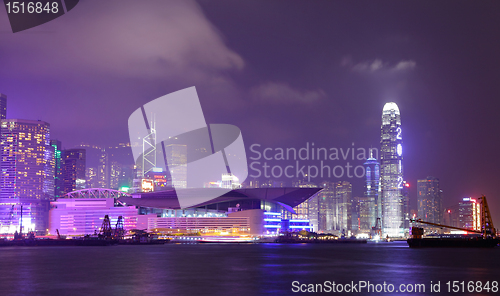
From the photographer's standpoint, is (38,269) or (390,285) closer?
(390,285)

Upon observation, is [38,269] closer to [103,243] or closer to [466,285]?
[466,285]

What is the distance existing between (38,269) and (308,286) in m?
35.4

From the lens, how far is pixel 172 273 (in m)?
59.2

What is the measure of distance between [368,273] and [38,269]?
38576 millimetres

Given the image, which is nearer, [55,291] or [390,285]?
[55,291]

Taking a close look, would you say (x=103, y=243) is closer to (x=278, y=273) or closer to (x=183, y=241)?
(x=183, y=241)

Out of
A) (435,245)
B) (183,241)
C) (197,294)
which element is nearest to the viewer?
(197,294)

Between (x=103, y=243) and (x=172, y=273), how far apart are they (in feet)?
361

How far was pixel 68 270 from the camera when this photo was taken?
2502 inches

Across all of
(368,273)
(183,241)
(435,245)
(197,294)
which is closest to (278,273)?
(368,273)

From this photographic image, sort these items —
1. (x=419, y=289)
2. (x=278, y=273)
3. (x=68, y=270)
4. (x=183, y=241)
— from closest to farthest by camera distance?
(x=419, y=289), (x=278, y=273), (x=68, y=270), (x=183, y=241)

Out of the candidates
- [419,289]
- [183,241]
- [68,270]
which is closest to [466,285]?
[419,289]

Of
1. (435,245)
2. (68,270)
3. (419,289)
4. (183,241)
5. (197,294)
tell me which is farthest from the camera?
(183,241)

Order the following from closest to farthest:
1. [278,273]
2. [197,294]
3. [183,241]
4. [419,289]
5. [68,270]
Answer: [197,294], [419,289], [278,273], [68,270], [183,241]
